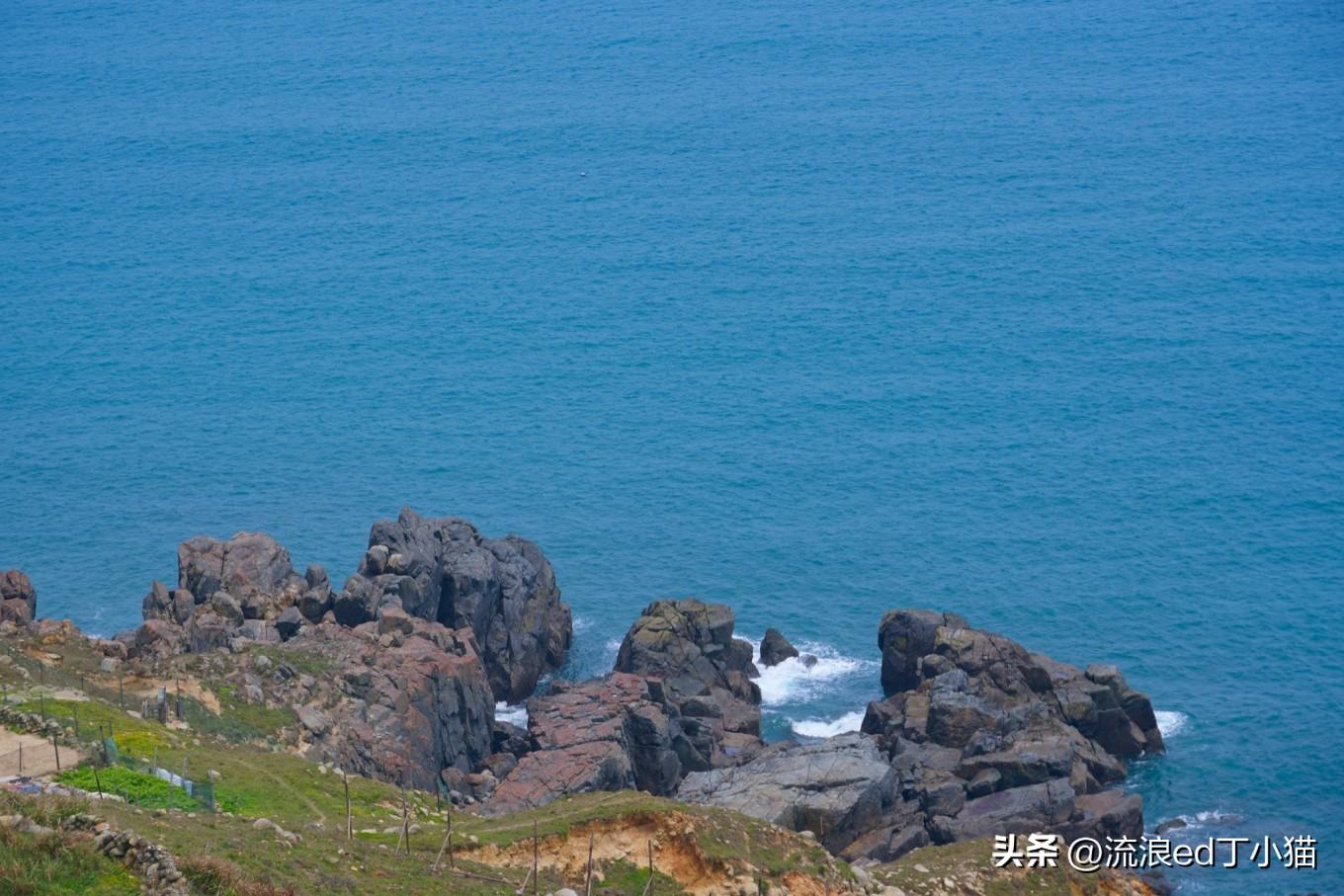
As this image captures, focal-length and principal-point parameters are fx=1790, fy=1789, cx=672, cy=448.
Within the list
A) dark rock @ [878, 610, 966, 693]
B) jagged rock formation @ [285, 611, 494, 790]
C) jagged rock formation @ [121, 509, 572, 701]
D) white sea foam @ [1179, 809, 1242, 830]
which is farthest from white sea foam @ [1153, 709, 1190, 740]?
jagged rock formation @ [285, 611, 494, 790]

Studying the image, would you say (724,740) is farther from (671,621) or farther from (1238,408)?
(1238,408)

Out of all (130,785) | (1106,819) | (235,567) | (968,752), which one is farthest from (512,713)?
(130,785)

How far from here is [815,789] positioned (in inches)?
3824

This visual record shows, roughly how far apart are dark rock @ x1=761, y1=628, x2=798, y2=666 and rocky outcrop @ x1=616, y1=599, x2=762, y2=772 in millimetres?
2406

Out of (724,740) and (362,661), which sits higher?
(362,661)

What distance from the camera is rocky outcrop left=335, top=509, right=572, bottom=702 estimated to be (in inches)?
4569

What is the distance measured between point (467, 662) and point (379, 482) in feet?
195

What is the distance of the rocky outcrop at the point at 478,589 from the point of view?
116062 mm

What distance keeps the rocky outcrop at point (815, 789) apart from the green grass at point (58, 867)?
Result: 154 ft

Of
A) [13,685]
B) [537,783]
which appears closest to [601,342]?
[537,783]

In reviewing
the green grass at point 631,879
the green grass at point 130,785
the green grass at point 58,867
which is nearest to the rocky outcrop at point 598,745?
the green grass at point 631,879

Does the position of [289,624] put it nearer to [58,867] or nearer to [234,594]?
[234,594]

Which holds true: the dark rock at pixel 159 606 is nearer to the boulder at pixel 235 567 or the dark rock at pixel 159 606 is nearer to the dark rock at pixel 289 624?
the boulder at pixel 235 567

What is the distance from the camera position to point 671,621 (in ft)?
401
